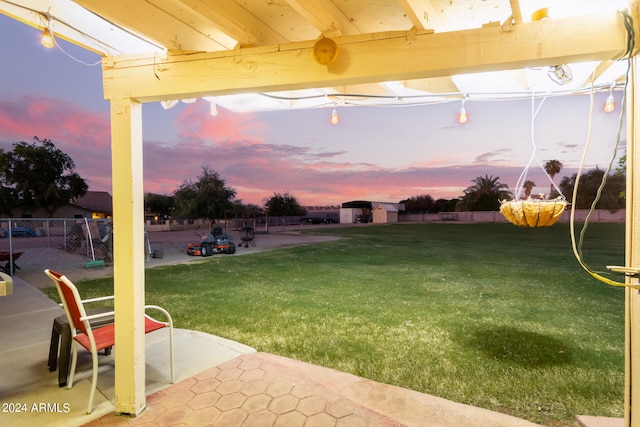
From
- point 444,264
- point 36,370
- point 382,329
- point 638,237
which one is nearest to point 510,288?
point 444,264

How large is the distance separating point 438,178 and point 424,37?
38.9m

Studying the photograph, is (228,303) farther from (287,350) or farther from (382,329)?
(382,329)

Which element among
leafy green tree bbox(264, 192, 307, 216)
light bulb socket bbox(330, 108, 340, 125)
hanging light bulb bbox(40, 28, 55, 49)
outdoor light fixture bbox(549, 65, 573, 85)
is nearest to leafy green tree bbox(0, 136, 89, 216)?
leafy green tree bbox(264, 192, 307, 216)

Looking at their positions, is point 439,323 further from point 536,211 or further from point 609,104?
point 609,104

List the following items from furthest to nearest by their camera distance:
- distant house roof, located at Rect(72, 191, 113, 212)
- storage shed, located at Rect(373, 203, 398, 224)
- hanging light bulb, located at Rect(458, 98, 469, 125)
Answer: storage shed, located at Rect(373, 203, 398, 224)
distant house roof, located at Rect(72, 191, 113, 212)
hanging light bulb, located at Rect(458, 98, 469, 125)

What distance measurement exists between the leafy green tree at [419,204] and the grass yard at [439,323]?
147ft

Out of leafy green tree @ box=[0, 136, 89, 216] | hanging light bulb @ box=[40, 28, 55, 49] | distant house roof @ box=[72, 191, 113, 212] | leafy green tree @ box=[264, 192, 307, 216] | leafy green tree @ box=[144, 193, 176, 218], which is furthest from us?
leafy green tree @ box=[144, 193, 176, 218]

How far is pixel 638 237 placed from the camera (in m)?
1.41

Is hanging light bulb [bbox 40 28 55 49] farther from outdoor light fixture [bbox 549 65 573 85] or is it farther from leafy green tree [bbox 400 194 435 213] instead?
leafy green tree [bbox 400 194 435 213]

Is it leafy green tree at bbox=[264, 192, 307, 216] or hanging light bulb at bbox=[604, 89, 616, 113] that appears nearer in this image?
hanging light bulb at bbox=[604, 89, 616, 113]

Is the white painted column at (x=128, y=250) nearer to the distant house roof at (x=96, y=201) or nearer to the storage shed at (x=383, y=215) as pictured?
the storage shed at (x=383, y=215)

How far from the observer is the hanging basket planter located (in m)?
2.50

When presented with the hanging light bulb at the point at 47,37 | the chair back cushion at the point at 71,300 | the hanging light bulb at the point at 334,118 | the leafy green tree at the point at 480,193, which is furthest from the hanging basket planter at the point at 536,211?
the leafy green tree at the point at 480,193

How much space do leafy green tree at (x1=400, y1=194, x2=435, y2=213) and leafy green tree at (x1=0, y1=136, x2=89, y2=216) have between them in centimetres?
4363
